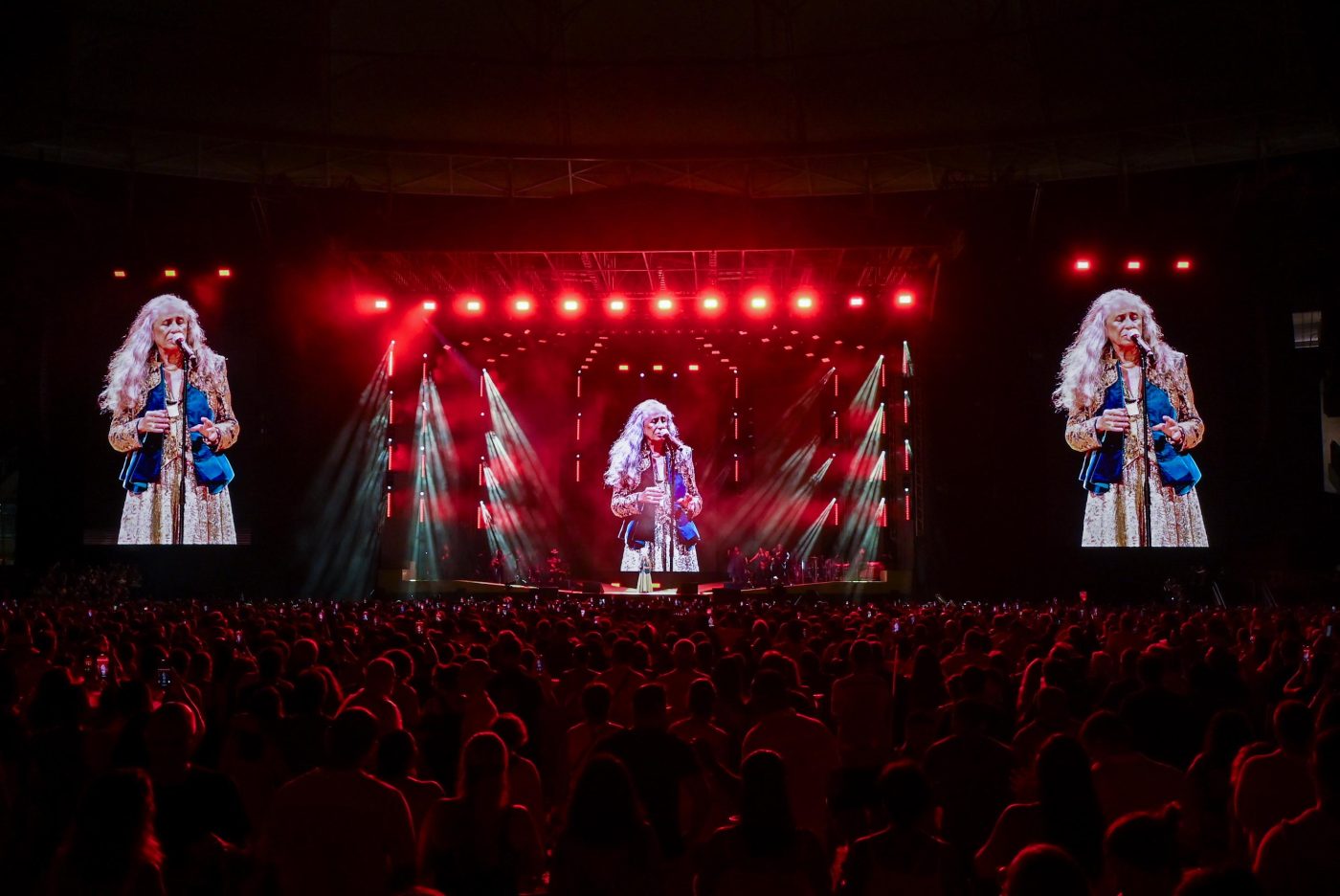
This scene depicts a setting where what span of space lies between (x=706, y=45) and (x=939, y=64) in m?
4.42

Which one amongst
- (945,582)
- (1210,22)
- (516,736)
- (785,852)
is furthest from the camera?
(945,582)

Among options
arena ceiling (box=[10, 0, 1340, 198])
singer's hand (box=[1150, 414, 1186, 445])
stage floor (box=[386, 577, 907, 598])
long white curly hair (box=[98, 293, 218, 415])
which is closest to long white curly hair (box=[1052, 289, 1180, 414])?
singer's hand (box=[1150, 414, 1186, 445])

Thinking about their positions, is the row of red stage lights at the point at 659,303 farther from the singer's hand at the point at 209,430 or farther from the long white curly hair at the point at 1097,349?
the singer's hand at the point at 209,430

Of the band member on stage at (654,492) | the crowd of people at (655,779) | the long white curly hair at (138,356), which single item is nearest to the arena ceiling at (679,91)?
the long white curly hair at (138,356)

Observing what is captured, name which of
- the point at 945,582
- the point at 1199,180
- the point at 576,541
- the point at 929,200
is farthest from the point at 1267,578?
the point at 576,541

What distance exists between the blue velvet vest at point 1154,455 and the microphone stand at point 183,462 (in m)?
18.0

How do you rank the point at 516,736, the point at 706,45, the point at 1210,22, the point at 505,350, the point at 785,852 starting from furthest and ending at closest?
the point at 505,350
the point at 706,45
the point at 1210,22
the point at 516,736
the point at 785,852

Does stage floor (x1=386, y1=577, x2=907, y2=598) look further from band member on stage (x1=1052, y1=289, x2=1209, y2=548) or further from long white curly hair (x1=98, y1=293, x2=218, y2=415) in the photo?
long white curly hair (x1=98, y1=293, x2=218, y2=415)

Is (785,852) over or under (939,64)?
under

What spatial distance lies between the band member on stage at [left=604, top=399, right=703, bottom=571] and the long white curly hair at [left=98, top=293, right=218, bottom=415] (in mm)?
11545

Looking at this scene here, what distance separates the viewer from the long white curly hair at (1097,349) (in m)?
26.2

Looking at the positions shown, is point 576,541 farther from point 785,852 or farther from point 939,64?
point 785,852

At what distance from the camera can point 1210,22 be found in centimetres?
2336

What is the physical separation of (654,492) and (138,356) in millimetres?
13244
